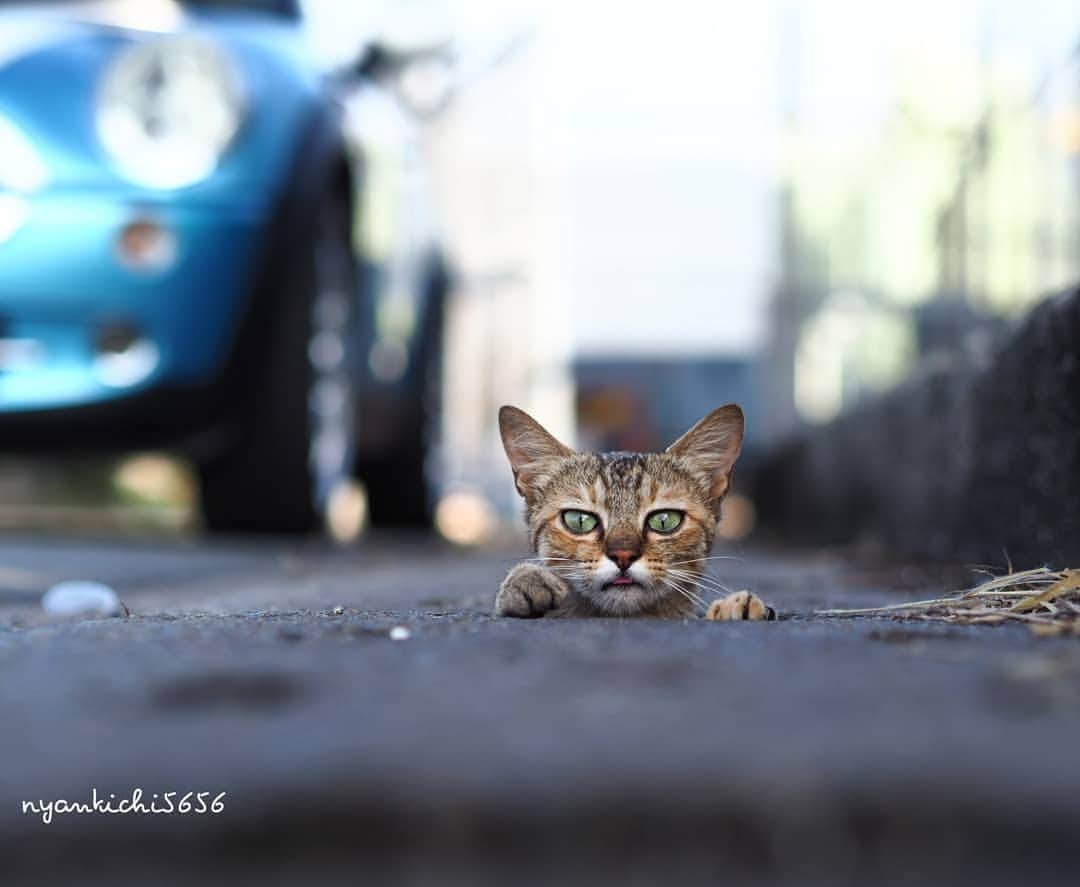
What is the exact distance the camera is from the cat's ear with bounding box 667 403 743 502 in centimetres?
259

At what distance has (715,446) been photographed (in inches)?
103

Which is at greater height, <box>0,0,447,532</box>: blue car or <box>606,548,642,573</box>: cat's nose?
<box>0,0,447,532</box>: blue car

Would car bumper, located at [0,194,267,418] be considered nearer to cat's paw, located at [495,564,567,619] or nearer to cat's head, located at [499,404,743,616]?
cat's head, located at [499,404,743,616]

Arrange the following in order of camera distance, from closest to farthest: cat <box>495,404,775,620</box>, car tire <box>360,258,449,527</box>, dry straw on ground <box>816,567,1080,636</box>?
dry straw on ground <box>816,567,1080,636</box> < cat <box>495,404,775,620</box> < car tire <box>360,258,449,527</box>

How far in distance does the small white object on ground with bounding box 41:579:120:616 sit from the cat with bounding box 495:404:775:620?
797mm

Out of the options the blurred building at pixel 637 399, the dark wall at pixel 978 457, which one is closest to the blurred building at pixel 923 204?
the dark wall at pixel 978 457

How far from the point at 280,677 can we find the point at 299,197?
308cm

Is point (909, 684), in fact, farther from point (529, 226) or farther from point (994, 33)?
point (529, 226)

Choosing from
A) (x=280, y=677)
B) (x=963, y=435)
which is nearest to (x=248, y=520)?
(x=963, y=435)

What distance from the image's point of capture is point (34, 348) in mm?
3979

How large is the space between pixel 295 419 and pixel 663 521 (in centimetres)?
218

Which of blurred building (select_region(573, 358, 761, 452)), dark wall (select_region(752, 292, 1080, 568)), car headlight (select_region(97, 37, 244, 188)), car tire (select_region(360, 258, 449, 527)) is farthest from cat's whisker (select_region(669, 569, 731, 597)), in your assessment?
blurred building (select_region(573, 358, 761, 452))

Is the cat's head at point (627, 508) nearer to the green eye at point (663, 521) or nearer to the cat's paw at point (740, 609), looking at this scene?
the green eye at point (663, 521)

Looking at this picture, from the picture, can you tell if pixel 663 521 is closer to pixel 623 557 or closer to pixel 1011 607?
pixel 623 557
